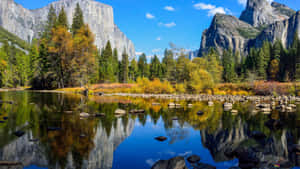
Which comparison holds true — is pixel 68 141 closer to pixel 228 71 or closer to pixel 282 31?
pixel 228 71

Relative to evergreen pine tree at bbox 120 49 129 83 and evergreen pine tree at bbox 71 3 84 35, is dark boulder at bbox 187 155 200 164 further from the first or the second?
evergreen pine tree at bbox 120 49 129 83

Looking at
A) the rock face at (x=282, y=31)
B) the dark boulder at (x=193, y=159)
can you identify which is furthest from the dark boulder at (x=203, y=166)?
the rock face at (x=282, y=31)

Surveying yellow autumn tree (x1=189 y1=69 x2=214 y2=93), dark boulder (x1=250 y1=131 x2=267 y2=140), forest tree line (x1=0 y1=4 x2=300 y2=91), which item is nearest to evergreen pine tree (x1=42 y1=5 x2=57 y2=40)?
forest tree line (x1=0 y1=4 x2=300 y2=91)

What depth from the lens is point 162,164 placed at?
462cm

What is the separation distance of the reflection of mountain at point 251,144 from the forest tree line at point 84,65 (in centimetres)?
2436

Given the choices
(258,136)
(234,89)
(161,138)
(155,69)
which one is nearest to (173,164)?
(161,138)

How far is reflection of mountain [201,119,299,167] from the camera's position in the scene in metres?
5.44

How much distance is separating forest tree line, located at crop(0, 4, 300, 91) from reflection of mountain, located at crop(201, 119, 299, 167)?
24.4 m

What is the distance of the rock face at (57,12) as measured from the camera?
506ft

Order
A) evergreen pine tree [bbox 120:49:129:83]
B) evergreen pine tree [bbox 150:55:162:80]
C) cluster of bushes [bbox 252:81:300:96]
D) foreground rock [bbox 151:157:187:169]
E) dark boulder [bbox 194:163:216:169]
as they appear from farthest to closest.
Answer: evergreen pine tree [bbox 150:55:162:80] < evergreen pine tree [bbox 120:49:129:83] < cluster of bushes [bbox 252:81:300:96] < dark boulder [bbox 194:163:216:169] < foreground rock [bbox 151:157:187:169]

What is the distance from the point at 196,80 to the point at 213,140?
25.8m

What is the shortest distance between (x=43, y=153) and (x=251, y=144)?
6895 millimetres

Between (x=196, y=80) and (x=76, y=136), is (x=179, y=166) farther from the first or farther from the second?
(x=196, y=80)

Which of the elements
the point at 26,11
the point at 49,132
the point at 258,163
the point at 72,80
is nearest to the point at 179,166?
the point at 258,163
